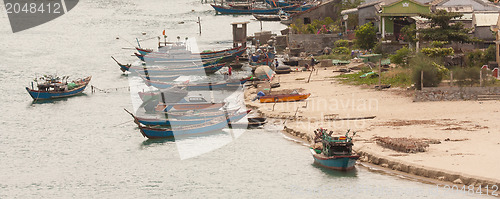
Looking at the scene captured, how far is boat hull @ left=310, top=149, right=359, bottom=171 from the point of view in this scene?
78.3 feet

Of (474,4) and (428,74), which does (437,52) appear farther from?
(474,4)

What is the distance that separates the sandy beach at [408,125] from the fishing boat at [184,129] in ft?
8.93

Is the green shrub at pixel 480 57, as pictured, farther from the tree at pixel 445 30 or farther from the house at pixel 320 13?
the house at pixel 320 13

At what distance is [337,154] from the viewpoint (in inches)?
951

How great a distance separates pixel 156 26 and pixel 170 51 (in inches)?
1620

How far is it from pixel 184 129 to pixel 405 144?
11943 mm

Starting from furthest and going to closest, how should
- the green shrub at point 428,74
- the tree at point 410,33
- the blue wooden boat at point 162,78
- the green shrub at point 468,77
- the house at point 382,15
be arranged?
the blue wooden boat at point 162,78, the house at point 382,15, the tree at point 410,33, the green shrub at point 428,74, the green shrub at point 468,77

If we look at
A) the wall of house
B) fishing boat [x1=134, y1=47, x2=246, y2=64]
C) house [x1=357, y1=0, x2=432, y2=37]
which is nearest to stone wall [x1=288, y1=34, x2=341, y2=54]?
the wall of house

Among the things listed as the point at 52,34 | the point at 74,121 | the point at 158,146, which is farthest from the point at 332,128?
the point at 52,34

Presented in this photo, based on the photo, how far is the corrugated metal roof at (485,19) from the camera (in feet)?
132

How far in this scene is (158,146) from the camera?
103 feet

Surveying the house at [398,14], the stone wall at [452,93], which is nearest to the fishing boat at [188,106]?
the stone wall at [452,93]

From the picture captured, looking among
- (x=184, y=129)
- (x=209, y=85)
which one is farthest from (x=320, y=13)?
(x=184, y=129)

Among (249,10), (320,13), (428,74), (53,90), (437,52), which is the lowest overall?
(53,90)
